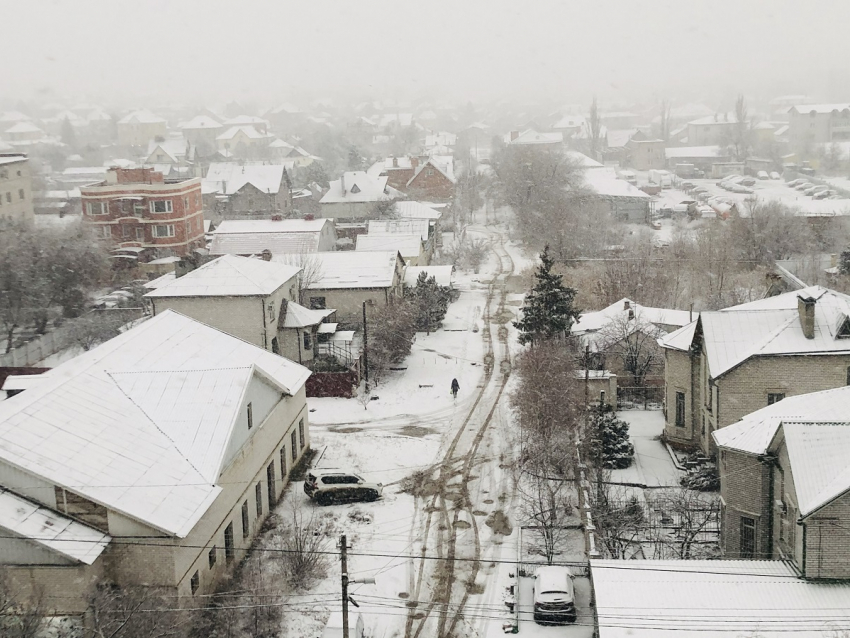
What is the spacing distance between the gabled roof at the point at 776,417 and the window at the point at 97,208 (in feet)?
158

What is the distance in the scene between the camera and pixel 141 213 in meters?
58.8

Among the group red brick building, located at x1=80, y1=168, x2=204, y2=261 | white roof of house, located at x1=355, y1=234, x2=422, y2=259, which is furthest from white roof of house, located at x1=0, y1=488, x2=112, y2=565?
red brick building, located at x1=80, y1=168, x2=204, y2=261

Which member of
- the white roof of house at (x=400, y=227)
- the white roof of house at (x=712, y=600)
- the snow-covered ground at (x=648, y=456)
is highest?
the white roof of house at (x=400, y=227)

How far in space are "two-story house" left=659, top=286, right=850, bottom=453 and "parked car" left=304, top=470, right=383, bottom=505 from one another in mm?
10098

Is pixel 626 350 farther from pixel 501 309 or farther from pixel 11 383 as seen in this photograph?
pixel 11 383

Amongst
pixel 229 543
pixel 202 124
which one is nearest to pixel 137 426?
pixel 229 543

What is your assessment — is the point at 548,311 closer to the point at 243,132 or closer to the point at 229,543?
the point at 229,543

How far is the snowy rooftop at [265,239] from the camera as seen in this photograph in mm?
52969

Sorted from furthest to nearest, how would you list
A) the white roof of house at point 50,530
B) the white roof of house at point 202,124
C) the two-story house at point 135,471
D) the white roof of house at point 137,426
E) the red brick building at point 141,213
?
the white roof of house at point 202,124
the red brick building at point 141,213
the white roof of house at point 137,426
the two-story house at point 135,471
the white roof of house at point 50,530

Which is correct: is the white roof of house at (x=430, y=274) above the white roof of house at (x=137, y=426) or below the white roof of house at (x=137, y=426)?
below

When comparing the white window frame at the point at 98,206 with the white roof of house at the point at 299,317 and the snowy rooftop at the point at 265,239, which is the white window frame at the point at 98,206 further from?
the white roof of house at the point at 299,317

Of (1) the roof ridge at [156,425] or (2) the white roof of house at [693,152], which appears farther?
(2) the white roof of house at [693,152]

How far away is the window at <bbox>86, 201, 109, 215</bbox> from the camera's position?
59.0m

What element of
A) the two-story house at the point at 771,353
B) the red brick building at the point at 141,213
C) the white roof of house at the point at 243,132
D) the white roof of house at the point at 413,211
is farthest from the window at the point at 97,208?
the white roof of house at the point at 243,132
